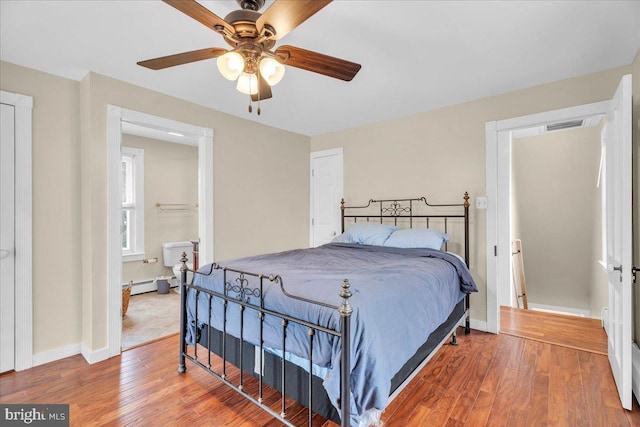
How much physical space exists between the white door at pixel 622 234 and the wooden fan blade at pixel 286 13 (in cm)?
198

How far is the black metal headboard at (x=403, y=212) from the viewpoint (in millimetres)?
3246

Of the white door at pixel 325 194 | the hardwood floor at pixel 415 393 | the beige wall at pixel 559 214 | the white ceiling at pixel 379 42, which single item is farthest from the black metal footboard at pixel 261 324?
the beige wall at pixel 559 214

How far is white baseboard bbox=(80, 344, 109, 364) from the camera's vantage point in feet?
8.40

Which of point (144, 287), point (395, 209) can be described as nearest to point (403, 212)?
point (395, 209)

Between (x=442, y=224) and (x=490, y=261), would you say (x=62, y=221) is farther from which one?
(x=490, y=261)

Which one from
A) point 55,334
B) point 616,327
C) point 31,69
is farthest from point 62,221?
point 616,327

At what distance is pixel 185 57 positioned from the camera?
5.59 ft

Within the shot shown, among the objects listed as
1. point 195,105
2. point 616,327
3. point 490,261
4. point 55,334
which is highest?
point 195,105

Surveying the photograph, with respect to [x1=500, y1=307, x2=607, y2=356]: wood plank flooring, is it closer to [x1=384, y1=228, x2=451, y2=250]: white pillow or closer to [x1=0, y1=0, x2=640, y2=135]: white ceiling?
[x1=384, y1=228, x2=451, y2=250]: white pillow

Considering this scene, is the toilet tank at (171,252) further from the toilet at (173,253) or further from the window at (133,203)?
the window at (133,203)

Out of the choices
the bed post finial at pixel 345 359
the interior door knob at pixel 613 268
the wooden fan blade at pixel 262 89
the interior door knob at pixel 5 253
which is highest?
the wooden fan blade at pixel 262 89

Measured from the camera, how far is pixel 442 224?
355cm

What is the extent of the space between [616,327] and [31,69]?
4.93m

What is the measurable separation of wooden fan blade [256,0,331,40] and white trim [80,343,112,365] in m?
2.85
